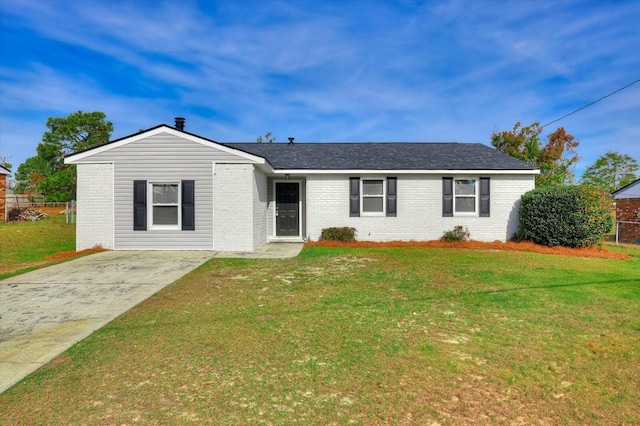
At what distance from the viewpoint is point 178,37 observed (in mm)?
13094

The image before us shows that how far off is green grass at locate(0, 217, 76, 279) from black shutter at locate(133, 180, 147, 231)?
237cm

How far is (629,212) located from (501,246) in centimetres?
1028

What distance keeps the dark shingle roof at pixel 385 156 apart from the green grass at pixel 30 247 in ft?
22.8

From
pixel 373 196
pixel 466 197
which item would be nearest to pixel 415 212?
pixel 373 196

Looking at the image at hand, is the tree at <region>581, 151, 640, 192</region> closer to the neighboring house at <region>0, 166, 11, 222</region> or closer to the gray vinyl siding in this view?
the gray vinyl siding

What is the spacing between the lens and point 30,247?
41.0ft

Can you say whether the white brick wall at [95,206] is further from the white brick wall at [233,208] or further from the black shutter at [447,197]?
the black shutter at [447,197]

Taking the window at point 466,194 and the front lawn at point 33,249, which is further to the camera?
the window at point 466,194

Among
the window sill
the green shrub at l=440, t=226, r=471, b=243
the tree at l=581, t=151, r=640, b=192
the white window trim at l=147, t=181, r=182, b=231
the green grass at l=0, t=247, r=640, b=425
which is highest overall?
the tree at l=581, t=151, r=640, b=192

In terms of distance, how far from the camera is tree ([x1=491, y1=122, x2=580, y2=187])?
→ 2427 centimetres

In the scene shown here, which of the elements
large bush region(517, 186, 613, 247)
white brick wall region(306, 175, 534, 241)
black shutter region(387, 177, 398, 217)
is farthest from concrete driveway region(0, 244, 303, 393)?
large bush region(517, 186, 613, 247)

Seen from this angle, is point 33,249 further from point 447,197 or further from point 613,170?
point 613,170

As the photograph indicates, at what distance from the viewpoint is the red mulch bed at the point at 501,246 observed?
434 inches

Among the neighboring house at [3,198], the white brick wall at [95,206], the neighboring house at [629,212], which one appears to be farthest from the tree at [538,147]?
the neighboring house at [3,198]
